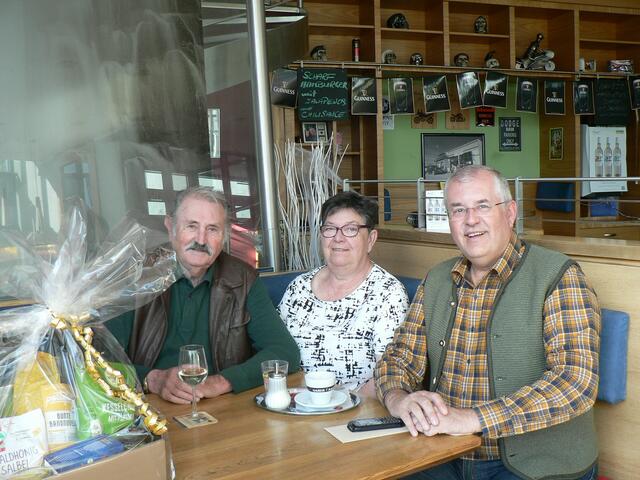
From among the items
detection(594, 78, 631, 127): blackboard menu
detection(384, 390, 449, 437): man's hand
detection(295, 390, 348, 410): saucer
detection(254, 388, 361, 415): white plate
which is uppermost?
detection(594, 78, 631, 127): blackboard menu

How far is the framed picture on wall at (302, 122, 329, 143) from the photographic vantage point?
6.37m

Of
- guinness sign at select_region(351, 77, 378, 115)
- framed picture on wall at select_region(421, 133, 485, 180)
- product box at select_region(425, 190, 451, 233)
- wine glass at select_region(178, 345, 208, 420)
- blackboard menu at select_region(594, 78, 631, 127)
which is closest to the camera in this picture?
wine glass at select_region(178, 345, 208, 420)

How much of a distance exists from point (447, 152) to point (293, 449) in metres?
6.12

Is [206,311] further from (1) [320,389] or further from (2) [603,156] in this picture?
(2) [603,156]

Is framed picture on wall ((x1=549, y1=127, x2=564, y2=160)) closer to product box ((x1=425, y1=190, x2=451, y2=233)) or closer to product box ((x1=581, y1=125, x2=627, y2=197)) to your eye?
product box ((x1=581, y1=125, x2=627, y2=197))

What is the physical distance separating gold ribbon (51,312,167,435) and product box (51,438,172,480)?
0.09 metres

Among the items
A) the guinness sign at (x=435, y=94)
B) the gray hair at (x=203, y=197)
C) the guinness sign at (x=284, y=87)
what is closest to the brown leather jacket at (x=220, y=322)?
the gray hair at (x=203, y=197)

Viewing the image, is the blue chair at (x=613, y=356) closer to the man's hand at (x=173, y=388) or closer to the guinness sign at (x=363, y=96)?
the man's hand at (x=173, y=388)

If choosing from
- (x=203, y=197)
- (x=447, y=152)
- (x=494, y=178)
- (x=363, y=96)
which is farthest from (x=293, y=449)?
(x=447, y=152)

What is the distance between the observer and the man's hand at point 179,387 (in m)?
1.77

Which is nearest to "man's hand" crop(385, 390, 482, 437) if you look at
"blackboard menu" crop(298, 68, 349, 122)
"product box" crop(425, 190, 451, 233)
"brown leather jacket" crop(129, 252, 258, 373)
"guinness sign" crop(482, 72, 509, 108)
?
"brown leather jacket" crop(129, 252, 258, 373)

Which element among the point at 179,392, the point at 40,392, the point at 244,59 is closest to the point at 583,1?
the point at 244,59

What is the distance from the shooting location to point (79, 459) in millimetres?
1033

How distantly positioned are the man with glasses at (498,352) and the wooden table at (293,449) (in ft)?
0.28
